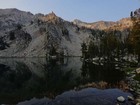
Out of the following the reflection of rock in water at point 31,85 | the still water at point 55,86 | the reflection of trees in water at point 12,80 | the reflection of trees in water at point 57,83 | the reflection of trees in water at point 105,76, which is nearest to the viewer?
the still water at point 55,86

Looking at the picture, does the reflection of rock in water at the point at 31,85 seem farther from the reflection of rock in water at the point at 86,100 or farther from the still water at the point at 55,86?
the reflection of rock in water at the point at 86,100

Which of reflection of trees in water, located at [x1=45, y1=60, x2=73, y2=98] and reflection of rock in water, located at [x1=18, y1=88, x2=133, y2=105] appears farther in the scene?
reflection of trees in water, located at [x1=45, y1=60, x2=73, y2=98]

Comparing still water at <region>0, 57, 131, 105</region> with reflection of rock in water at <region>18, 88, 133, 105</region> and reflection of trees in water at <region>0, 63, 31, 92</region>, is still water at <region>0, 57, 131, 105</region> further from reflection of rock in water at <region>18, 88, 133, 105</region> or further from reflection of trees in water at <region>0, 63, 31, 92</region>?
reflection of rock in water at <region>18, 88, 133, 105</region>

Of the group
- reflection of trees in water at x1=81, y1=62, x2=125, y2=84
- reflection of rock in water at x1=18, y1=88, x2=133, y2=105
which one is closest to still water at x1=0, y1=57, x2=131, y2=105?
reflection of trees in water at x1=81, y1=62, x2=125, y2=84

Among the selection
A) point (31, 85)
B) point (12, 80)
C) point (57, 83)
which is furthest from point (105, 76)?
point (12, 80)

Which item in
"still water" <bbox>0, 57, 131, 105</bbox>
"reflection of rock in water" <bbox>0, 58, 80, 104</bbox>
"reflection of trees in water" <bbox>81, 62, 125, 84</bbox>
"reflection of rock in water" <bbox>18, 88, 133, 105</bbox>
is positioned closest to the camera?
"reflection of rock in water" <bbox>18, 88, 133, 105</bbox>

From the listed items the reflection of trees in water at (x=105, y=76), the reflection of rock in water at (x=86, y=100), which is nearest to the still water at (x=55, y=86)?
the reflection of trees in water at (x=105, y=76)

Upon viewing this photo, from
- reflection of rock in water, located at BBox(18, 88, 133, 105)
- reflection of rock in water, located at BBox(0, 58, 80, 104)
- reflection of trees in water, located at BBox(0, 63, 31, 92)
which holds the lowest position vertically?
reflection of trees in water, located at BBox(0, 63, 31, 92)

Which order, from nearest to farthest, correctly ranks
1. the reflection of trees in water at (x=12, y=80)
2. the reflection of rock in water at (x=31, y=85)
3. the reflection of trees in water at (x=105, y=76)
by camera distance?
1. the reflection of rock in water at (x=31, y=85)
2. the reflection of trees in water at (x=12, y=80)
3. the reflection of trees in water at (x=105, y=76)

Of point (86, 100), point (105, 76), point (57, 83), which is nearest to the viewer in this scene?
point (86, 100)

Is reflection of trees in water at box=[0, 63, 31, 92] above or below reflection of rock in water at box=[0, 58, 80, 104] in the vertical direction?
below

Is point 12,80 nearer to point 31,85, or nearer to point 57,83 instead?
point 31,85

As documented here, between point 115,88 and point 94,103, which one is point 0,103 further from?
point 115,88

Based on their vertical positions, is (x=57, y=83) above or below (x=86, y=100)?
below
